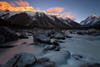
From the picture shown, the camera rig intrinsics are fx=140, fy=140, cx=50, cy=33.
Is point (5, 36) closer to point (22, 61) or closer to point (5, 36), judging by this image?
point (5, 36)

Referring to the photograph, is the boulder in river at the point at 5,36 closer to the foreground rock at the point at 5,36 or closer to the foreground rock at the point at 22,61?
the foreground rock at the point at 5,36

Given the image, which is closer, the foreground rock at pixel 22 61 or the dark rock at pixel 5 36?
the foreground rock at pixel 22 61

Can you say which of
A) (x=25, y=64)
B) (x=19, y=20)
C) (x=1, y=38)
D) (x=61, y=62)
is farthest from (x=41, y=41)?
(x=19, y=20)

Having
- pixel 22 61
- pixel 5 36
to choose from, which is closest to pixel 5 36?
pixel 5 36

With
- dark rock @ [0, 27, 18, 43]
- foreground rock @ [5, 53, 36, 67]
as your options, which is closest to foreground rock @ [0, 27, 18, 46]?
dark rock @ [0, 27, 18, 43]

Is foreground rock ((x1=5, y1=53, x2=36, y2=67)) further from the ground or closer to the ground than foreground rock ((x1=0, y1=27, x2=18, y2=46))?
closer to the ground

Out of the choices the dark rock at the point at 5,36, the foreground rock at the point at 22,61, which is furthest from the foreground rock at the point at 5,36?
the foreground rock at the point at 22,61

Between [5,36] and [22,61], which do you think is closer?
[22,61]

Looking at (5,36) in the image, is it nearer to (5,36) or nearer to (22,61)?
(5,36)

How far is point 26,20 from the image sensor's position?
17300 cm

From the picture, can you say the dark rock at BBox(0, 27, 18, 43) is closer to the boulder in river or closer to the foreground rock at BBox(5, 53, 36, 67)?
the boulder in river

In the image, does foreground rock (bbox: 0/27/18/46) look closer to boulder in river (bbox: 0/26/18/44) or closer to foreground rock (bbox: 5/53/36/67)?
boulder in river (bbox: 0/26/18/44)

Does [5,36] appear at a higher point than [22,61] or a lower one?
higher

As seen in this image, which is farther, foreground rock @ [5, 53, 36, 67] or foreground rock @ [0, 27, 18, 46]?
foreground rock @ [0, 27, 18, 46]
